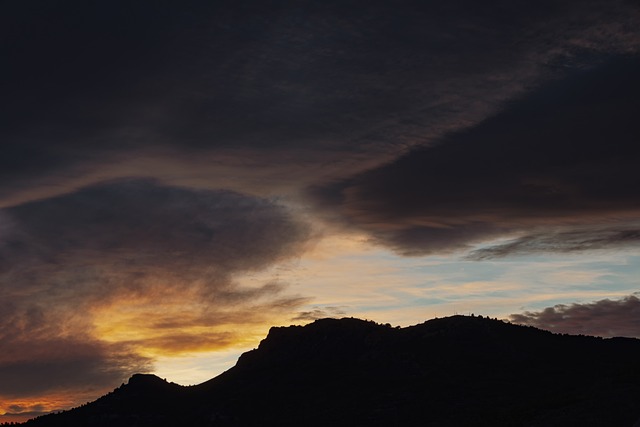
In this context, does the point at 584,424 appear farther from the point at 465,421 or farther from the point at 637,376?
the point at 465,421

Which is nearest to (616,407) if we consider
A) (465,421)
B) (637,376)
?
(637,376)

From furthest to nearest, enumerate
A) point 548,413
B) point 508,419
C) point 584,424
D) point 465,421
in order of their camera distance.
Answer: point 465,421
point 508,419
point 548,413
point 584,424

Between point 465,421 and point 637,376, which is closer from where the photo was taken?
point 637,376

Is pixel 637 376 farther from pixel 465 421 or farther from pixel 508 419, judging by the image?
pixel 465 421

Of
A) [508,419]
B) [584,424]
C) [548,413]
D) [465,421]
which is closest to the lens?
[584,424]

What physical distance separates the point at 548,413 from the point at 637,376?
21228 millimetres

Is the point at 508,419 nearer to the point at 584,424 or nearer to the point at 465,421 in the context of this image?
the point at 584,424

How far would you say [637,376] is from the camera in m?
137

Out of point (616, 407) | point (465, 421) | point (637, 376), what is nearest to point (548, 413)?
point (616, 407)

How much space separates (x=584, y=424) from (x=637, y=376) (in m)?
28.8

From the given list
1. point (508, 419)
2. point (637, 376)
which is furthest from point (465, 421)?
point (637, 376)

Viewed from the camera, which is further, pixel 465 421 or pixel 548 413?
pixel 465 421

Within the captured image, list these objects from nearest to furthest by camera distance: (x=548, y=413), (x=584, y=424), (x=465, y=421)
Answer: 1. (x=584, y=424)
2. (x=548, y=413)
3. (x=465, y=421)

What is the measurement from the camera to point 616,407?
120 m
